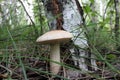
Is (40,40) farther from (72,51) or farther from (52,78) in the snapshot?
(72,51)

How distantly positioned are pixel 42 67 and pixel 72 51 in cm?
25

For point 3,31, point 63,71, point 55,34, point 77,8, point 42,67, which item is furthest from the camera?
point 3,31

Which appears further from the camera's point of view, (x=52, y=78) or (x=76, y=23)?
(x=76, y=23)

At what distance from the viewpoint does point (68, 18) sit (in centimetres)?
188

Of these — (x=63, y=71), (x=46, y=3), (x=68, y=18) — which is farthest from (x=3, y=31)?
(x=63, y=71)

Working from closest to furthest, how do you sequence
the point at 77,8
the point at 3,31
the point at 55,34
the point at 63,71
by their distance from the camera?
the point at 55,34 → the point at 63,71 → the point at 77,8 → the point at 3,31

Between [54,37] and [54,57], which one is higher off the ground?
[54,37]

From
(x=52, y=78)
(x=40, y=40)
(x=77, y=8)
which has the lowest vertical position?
(x=52, y=78)

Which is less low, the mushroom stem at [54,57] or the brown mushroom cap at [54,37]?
the brown mushroom cap at [54,37]

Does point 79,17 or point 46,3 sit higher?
point 46,3

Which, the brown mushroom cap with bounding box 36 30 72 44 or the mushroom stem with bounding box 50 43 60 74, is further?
the mushroom stem with bounding box 50 43 60 74

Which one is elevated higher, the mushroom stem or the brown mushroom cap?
the brown mushroom cap

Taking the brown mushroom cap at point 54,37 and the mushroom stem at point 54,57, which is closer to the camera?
the brown mushroom cap at point 54,37

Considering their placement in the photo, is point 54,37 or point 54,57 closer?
point 54,37
